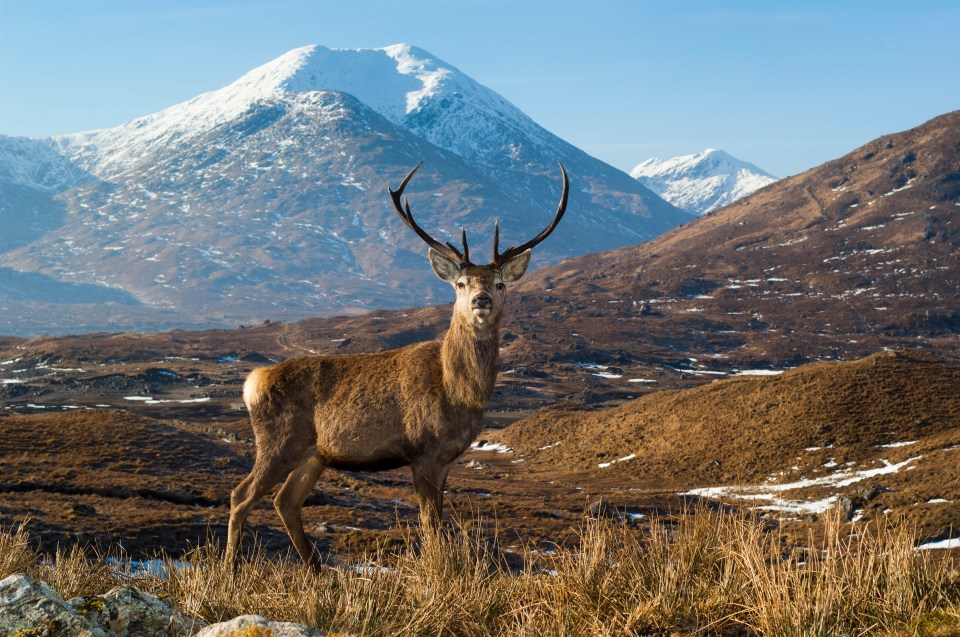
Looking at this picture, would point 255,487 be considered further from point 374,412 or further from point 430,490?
point 430,490

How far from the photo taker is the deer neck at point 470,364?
10.2 m

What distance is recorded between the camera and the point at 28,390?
99.7 metres

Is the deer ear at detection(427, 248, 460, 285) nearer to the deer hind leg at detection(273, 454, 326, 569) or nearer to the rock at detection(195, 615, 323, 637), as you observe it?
the deer hind leg at detection(273, 454, 326, 569)

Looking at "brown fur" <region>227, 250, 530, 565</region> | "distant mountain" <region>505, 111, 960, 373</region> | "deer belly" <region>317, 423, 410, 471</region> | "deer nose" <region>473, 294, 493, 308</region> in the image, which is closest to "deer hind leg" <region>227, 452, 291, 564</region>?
"brown fur" <region>227, 250, 530, 565</region>

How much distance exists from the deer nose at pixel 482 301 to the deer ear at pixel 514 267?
2.76 feet

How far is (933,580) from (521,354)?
127 metres

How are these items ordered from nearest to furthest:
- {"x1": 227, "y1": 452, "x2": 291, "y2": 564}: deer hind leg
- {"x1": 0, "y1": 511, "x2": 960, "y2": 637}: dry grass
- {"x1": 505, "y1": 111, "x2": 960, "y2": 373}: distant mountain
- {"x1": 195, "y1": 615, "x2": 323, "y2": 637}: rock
Answer: {"x1": 195, "y1": 615, "x2": 323, "y2": 637}: rock
{"x1": 0, "y1": 511, "x2": 960, "y2": 637}: dry grass
{"x1": 227, "y1": 452, "x2": 291, "y2": 564}: deer hind leg
{"x1": 505, "y1": 111, "x2": 960, "y2": 373}: distant mountain

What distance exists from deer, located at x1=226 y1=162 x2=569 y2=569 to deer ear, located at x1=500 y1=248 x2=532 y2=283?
0.60ft

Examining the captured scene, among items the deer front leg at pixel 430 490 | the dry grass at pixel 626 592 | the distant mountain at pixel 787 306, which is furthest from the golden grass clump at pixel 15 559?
the distant mountain at pixel 787 306

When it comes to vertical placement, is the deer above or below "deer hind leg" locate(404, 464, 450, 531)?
above

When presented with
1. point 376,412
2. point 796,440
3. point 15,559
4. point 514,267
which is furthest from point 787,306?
point 15,559

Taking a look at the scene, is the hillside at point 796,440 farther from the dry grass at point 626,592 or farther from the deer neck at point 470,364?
the dry grass at point 626,592

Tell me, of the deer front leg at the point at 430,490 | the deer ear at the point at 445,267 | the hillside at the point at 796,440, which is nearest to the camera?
the deer front leg at the point at 430,490

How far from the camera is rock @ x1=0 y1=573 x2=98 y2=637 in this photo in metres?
5.47
